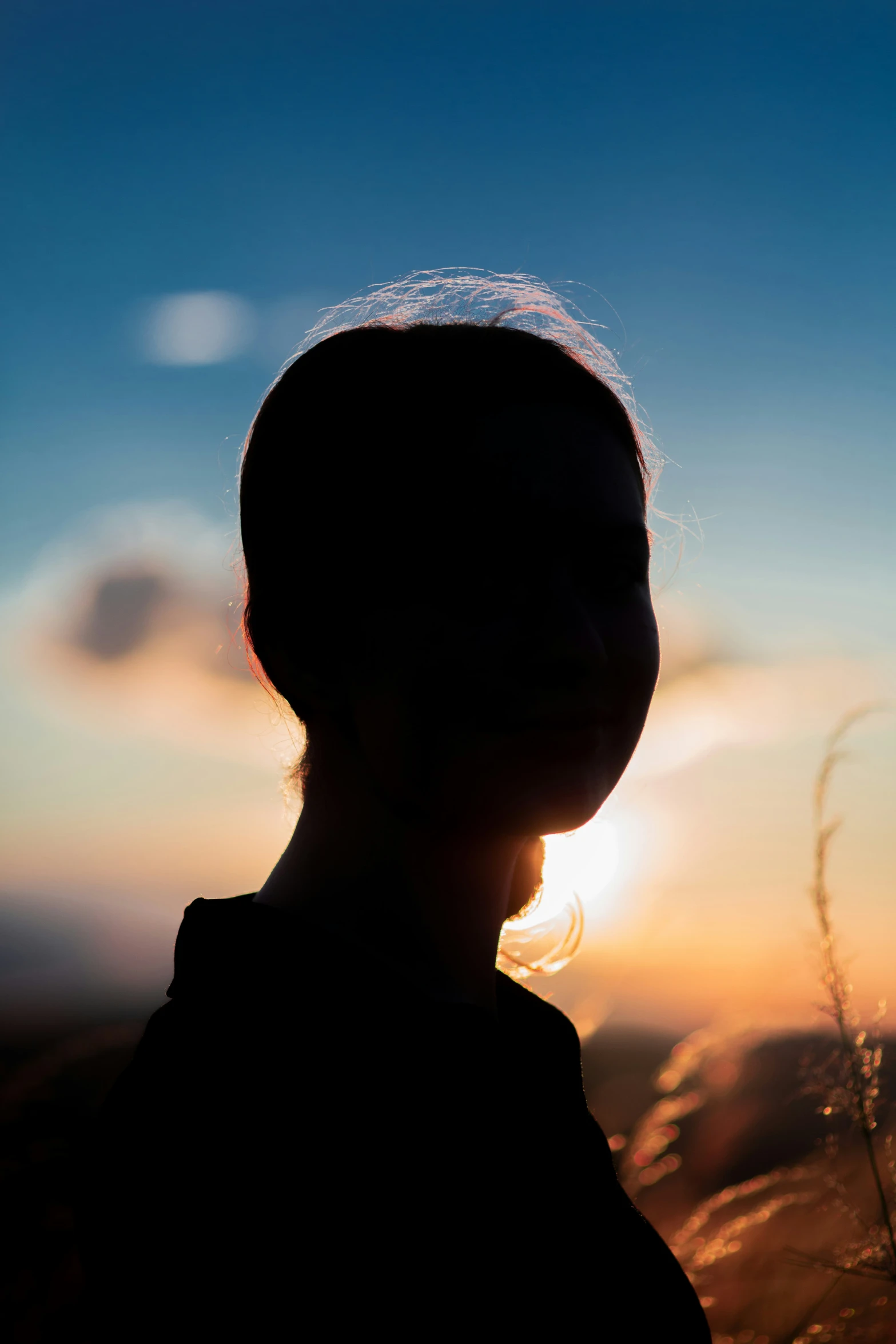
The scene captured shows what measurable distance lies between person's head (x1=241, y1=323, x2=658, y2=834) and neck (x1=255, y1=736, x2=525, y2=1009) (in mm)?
57

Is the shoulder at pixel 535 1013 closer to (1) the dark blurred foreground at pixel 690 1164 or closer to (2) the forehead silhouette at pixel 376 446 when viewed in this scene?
(1) the dark blurred foreground at pixel 690 1164

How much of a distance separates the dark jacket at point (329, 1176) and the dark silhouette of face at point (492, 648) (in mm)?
291

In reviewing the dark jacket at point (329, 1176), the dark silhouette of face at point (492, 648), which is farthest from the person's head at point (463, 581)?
the dark jacket at point (329, 1176)

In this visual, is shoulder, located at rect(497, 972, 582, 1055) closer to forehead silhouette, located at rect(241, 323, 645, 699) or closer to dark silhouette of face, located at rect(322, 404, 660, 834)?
dark silhouette of face, located at rect(322, 404, 660, 834)

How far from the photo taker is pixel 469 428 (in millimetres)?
1301

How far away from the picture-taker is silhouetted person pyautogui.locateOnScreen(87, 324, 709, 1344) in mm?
946

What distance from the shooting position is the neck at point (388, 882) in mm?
1276

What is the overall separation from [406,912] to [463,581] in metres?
0.52

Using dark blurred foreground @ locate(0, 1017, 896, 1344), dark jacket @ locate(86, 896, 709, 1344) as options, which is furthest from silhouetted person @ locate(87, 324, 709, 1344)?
dark blurred foreground @ locate(0, 1017, 896, 1344)

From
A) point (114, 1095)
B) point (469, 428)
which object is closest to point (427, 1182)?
point (114, 1095)

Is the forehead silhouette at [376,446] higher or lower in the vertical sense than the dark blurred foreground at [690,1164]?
higher

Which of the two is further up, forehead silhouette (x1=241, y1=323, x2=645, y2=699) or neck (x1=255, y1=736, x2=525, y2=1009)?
forehead silhouette (x1=241, y1=323, x2=645, y2=699)

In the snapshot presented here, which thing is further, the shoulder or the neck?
the shoulder

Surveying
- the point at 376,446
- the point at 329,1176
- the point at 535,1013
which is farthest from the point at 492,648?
the point at 535,1013
